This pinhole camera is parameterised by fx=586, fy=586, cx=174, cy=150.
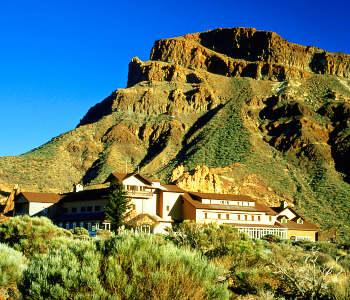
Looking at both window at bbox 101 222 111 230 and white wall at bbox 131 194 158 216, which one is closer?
window at bbox 101 222 111 230

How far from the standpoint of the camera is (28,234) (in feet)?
94.1

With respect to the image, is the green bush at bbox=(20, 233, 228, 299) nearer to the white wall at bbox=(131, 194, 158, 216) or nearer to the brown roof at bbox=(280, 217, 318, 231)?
the white wall at bbox=(131, 194, 158, 216)

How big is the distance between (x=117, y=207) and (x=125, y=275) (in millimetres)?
46072

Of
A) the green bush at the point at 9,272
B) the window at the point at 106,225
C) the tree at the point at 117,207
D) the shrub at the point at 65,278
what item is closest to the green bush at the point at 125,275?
the shrub at the point at 65,278

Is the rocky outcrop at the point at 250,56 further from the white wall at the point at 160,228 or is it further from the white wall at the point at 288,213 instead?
the white wall at the point at 160,228

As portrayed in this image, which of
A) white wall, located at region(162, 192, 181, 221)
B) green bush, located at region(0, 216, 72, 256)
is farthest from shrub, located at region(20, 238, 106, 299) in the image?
white wall, located at region(162, 192, 181, 221)

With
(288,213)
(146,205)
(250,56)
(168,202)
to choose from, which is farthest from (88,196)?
(250,56)

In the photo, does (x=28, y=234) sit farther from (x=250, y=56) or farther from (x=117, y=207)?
(x=250, y=56)

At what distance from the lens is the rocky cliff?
9925 cm

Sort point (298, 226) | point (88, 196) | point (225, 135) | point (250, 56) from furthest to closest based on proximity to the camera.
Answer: point (250, 56) < point (225, 135) < point (298, 226) < point (88, 196)

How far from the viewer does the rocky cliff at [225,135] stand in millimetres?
99250

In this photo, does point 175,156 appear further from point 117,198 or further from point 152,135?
point 117,198

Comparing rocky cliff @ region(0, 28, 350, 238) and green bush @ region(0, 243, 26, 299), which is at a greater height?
rocky cliff @ region(0, 28, 350, 238)

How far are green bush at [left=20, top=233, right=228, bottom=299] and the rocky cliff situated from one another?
2877 inches
